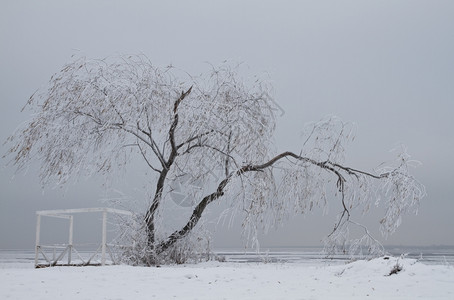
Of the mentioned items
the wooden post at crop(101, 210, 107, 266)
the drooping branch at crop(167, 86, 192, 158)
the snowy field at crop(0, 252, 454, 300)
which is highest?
the drooping branch at crop(167, 86, 192, 158)

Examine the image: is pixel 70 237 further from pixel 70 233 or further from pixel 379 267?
Result: pixel 379 267

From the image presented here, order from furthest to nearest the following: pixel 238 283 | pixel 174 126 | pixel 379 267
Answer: pixel 174 126
pixel 379 267
pixel 238 283

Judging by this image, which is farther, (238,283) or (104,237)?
(104,237)

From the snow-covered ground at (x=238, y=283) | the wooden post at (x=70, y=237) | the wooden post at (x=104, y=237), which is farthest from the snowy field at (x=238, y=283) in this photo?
the wooden post at (x=70, y=237)

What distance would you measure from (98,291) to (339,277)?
3897mm

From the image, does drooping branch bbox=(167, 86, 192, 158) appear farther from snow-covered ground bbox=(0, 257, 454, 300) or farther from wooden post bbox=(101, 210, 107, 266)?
snow-covered ground bbox=(0, 257, 454, 300)

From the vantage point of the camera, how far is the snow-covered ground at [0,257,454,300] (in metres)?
7.10

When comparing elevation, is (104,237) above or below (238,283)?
above

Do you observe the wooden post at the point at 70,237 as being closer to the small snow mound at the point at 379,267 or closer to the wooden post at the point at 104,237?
the wooden post at the point at 104,237

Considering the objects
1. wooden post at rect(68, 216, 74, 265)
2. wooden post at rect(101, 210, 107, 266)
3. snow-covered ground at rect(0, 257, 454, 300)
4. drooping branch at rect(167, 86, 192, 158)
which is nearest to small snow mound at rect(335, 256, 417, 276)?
snow-covered ground at rect(0, 257, 454, 300)

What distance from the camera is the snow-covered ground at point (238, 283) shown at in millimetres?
7102

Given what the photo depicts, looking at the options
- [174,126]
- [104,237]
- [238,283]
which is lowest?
[238,283]

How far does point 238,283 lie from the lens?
Answer: 8141 mm

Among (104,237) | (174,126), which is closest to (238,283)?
(104,237)
